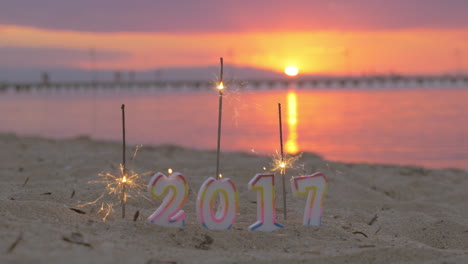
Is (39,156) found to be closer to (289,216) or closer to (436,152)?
(289,216)

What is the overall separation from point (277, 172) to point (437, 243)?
8.93ft

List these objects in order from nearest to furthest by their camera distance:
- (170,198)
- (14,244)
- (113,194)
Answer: (14,244), (170,198), (113,194)

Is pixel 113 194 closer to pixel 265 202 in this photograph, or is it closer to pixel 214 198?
pixel 214 198

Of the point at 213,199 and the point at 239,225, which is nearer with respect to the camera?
the point at 213,199

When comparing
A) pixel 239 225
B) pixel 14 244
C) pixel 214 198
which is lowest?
pixel 239 225

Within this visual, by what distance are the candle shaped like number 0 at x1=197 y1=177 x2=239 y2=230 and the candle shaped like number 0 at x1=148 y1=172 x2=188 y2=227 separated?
0.43 feet

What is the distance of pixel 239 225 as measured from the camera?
4117mm

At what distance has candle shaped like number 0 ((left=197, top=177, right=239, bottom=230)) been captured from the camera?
3.73m

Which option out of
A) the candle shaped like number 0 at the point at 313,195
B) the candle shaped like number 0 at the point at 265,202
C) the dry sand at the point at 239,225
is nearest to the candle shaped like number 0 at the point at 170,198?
the dry sand at the point at 239,225

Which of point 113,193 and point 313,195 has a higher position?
point 313,195

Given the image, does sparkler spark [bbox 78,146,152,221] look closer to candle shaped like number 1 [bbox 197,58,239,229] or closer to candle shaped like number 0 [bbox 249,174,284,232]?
candle shaped like number 1 [bbox 197,58,239,229]

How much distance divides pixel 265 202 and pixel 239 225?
330 mm

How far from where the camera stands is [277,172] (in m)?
6.72

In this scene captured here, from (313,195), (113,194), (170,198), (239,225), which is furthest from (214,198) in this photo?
(113,194)
